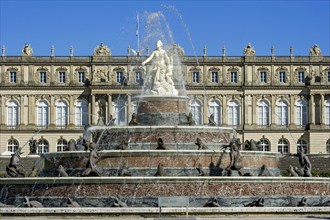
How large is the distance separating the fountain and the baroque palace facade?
50.6m

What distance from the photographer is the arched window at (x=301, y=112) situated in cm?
8719

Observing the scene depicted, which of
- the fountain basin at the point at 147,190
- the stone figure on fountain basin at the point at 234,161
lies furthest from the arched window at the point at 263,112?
the fountain basin at the point at 147,190

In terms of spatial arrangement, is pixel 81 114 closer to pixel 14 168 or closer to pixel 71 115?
pixel 71 115

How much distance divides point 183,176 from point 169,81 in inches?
400

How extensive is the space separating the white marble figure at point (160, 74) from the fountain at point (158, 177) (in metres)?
3.42

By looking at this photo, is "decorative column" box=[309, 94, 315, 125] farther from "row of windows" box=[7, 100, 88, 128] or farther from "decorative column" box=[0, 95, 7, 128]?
"decorative column" box=[0, 95, 7, 128]

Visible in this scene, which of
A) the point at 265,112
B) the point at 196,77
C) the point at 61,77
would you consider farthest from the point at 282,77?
the point at 61,77

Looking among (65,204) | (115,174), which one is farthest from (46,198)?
(115,174)

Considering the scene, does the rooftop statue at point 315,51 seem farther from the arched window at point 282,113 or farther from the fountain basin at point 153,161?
the fountain basin at point 153,161

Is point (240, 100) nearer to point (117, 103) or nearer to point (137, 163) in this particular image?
point (117, 103)

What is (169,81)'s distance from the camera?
39.2 metres

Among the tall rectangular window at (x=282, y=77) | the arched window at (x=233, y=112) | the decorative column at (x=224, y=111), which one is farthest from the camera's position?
the tall rectangular window at (x=282, y=77)

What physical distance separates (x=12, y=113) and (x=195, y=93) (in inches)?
747

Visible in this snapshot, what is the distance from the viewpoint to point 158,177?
28.2 m
